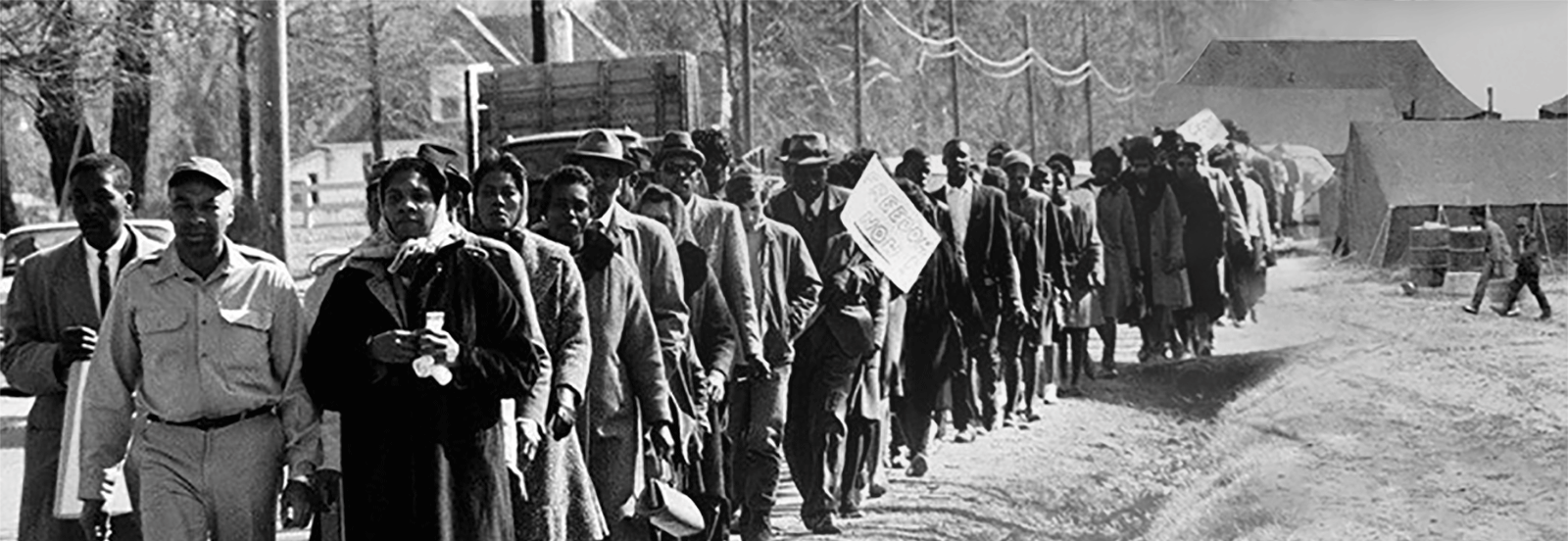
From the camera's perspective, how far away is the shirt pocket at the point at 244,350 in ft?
19.3

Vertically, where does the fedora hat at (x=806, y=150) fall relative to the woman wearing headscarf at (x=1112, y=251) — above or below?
above

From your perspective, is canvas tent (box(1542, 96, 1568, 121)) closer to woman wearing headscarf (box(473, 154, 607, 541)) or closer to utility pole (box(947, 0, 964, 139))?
woman wearing headscarf (box(473, 154, 607, 541))

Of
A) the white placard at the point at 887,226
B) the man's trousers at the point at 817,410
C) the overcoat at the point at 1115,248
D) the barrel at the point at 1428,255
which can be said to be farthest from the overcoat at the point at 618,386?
the overcoat at the point at 1115,248

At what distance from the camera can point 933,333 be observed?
12.1m

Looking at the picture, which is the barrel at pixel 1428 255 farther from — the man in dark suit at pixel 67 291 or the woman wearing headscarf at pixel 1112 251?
the man in dark suit at pixel 67 291

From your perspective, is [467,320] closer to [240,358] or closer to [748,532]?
[240,358]

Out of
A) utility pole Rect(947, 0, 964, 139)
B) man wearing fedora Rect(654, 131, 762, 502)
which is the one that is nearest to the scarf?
man wearing fedora Rect(654, 131, 762, 502)

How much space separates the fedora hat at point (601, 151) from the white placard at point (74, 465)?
168cm

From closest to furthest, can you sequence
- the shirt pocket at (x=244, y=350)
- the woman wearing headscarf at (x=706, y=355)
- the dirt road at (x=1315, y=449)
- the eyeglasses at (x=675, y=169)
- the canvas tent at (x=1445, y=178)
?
the shirt pocket at (x=244, y=350)
the woman wearing headscarf at (x=706, y=355)
the eyeglasses at (x=675, y=169)
the dirt road at (x=1315, y=449)
the canvas tent at (x=1445, y=178)

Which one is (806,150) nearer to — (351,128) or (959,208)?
(959,208)

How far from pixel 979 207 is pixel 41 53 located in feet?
43.2

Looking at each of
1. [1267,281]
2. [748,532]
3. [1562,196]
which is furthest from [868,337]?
[1267,281]

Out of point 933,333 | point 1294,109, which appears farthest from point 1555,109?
point 933,333

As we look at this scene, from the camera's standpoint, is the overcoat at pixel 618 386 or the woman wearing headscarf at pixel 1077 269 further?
the woman wearing headscarf at pixel 1077 269
